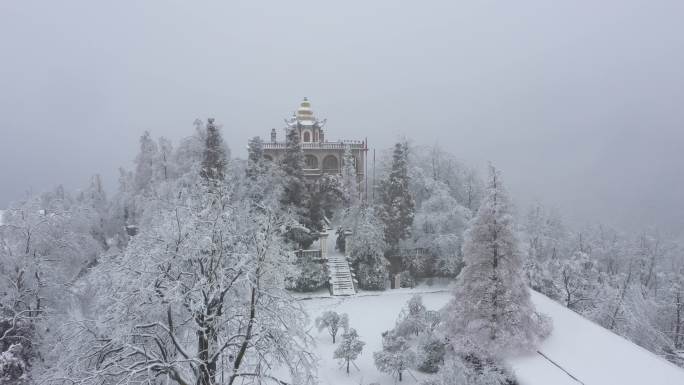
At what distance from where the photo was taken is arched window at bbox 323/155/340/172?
42.1 m

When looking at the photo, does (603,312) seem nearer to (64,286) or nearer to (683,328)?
(683,328)

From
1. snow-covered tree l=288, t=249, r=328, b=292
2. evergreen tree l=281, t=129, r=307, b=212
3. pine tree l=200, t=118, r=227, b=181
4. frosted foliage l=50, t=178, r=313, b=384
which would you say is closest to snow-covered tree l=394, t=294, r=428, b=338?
snow-covered tree l=288, t=249, r=328, b=292

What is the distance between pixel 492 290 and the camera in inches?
562

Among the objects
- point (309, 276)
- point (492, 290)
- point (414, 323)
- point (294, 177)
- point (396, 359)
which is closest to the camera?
point (396, 359)

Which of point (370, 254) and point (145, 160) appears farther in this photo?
point (145, 160)

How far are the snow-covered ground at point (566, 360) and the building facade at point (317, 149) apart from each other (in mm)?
22772

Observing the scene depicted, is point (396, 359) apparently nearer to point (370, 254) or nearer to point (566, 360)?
point (566, 360)

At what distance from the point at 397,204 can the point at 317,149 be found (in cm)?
1878

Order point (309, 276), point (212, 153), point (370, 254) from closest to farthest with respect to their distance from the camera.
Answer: point (309, 276)
point (212, 153)
point (370, 254)

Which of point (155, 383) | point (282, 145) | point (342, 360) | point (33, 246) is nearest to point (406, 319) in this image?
point (342, 360)

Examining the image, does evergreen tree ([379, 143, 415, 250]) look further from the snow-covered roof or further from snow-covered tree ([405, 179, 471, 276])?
the snow-covered roof

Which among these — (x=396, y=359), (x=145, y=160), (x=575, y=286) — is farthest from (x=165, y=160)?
(x=575, y=286)

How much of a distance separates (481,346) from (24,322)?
16081 mm

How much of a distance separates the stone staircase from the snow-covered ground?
3154 millimetres
